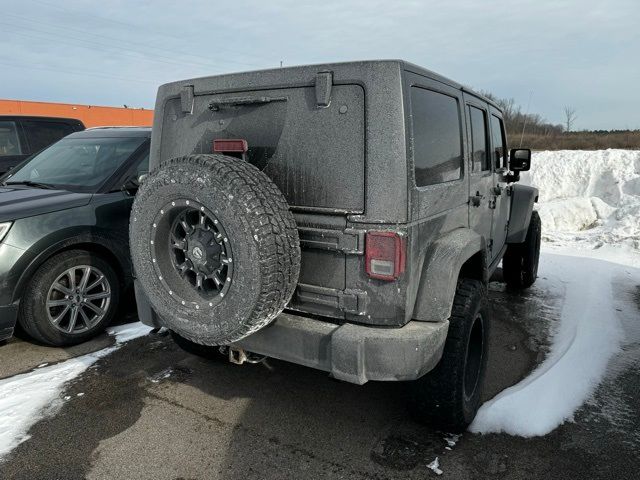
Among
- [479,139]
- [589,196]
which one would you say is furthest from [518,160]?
[589,196]

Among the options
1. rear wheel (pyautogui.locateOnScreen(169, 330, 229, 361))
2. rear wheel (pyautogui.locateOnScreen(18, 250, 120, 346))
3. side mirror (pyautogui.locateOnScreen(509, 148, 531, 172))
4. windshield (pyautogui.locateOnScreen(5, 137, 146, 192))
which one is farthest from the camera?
side mirror (pyautogui.locateOnScreen(509, 148, 531, 172))

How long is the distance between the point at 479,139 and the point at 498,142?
104cm

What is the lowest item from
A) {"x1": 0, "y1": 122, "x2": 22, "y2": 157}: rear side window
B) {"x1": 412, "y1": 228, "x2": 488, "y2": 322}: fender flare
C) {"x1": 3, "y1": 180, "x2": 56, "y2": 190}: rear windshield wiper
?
{"x1": 412, "y1": 228, "x2": 488, "y2": 322}: fender flare

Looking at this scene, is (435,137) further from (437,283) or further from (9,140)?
(9,140)

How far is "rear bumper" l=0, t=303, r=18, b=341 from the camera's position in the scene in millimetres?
3383

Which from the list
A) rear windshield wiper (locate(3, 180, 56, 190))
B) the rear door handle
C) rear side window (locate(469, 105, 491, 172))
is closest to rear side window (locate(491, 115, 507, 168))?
rear side window (locate(469, 105, 491, 172))

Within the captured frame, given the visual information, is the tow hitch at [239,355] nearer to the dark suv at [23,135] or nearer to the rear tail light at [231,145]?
the rear tail light at [231,145]

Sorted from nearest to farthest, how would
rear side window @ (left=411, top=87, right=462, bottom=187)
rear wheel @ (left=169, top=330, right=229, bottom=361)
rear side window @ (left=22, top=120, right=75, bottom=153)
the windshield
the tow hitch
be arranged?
rear side window @ (left=411, top=87, right=462, bottom=187) → the tow hitch → rear wheel @ (left=169, top=330, right=229, bottom=361) → the windshield → rear side window @ (left=22, top=120, right=75, bottom=153)

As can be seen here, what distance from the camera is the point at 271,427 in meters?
2.77

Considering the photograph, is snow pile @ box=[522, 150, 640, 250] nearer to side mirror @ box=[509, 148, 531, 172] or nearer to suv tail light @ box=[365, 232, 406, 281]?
side mirror @ box=[509, 148, 531, 172]

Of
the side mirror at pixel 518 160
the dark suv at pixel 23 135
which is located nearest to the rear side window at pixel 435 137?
the side mirror at pixel 518 160

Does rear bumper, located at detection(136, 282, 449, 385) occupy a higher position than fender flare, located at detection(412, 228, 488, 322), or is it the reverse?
fender flare, located at detection(412, 228, 488, 322)

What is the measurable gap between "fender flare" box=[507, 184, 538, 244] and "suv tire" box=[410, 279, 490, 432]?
2463 mm

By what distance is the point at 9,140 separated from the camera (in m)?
6.54
